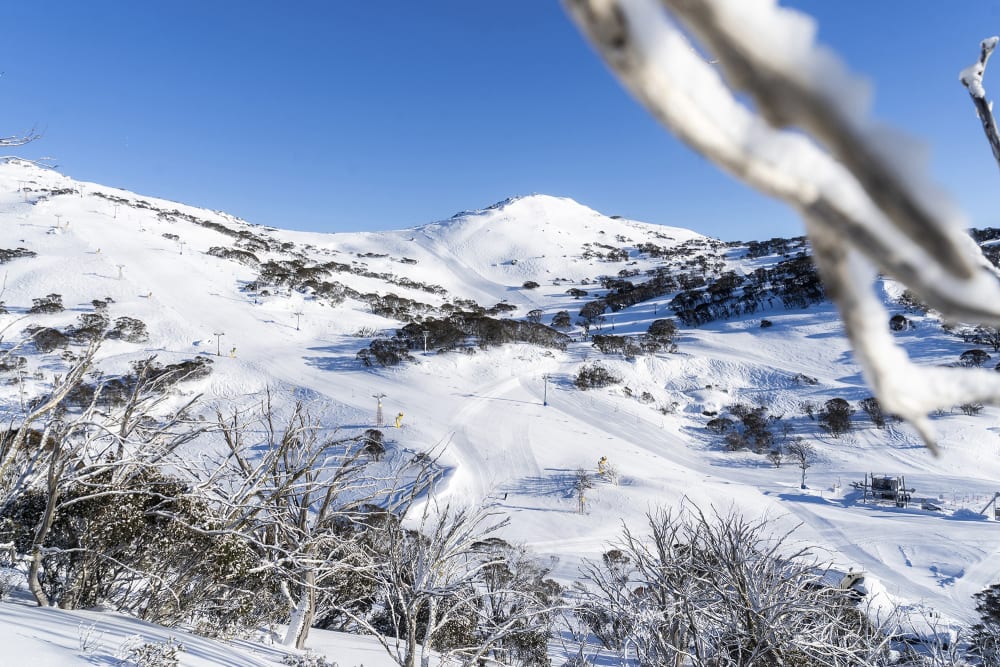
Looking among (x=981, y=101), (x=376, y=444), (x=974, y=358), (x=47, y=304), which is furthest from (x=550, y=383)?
(x=47, y=304)

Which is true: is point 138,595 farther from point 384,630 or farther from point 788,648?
point 788,648

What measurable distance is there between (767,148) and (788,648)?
7.79 meters

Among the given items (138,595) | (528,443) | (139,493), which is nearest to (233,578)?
(138,595)

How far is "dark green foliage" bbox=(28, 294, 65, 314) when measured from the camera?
92.1 ft

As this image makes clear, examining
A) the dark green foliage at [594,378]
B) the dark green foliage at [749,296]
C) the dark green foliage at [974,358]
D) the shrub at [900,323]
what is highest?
the dark green foliage at [749,296]

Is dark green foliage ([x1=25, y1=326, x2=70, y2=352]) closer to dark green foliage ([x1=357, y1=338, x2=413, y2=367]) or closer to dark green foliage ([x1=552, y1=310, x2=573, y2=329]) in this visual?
dark green foliage ([x1=357, y1=338, x2=413, y2=367])

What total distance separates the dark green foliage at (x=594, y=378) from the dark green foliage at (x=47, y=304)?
30.9 meters

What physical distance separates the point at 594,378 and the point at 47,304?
3257 centimetres

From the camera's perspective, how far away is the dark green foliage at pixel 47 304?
2808 centimetres

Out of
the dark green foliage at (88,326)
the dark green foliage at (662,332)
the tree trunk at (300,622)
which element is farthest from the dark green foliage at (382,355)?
the tree trunk at (300,622)

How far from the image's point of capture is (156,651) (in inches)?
160

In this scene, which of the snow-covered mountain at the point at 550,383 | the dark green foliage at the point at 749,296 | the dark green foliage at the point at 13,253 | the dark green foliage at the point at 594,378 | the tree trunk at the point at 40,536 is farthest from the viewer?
the dark green foliage at the point at 749,296

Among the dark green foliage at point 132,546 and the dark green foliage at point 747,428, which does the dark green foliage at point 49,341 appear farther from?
the dark green foliage at point 747,428

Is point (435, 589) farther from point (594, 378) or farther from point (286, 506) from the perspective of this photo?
point (594, 378)
